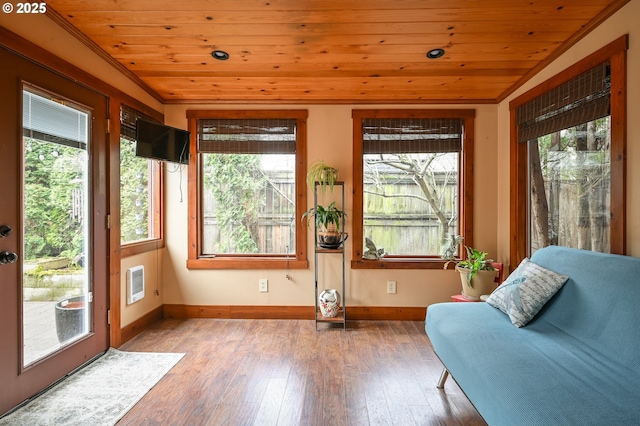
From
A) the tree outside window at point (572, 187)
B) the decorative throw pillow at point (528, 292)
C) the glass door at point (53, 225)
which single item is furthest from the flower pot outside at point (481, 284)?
the glass door at point (53, 225)

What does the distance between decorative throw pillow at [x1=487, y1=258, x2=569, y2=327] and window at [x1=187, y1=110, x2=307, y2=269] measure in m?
1.96

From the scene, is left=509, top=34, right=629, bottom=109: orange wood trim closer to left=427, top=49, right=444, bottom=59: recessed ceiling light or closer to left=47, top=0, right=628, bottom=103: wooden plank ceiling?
left=47, top=0, right=628, bottom=103: wooden plank ceiling

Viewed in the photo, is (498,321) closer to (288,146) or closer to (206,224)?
(288,146)

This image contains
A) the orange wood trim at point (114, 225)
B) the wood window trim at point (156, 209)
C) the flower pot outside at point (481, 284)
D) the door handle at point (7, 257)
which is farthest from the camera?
the wood window trim at point (156, 209)

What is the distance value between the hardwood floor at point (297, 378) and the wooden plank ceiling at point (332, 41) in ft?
7.59

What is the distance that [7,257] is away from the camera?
69.8 inches

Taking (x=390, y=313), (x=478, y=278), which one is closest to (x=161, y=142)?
(x=390, y=313)

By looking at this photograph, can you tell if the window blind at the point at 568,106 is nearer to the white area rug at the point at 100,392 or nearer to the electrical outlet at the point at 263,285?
the electrical outlet at the point at 263,285

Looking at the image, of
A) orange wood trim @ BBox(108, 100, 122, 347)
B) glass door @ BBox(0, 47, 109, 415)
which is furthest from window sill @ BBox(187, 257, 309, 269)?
glass door @ BBox(0, 47, 109, 415)

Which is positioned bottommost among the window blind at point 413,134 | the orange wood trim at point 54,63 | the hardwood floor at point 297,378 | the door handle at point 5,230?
the hardwood floor at point 297,378

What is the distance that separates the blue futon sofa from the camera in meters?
→ 1.16

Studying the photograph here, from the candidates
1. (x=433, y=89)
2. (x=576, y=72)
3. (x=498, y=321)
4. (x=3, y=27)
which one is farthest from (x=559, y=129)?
(x=3, y=27)

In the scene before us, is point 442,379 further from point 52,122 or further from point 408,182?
point 52,122

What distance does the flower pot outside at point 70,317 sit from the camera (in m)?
2.15
